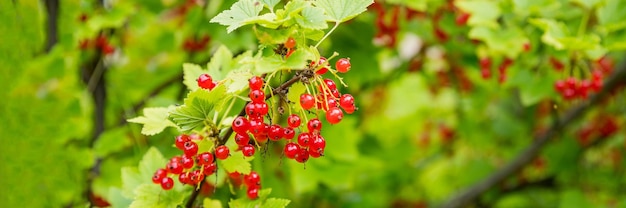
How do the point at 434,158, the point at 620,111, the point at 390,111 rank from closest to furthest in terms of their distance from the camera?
1. the point at 620,111
2. the point at 434,158
3. the point at 390,111

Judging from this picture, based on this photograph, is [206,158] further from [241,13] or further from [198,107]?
[241,13]

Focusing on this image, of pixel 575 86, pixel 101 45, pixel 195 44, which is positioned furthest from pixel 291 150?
pixel 101 45

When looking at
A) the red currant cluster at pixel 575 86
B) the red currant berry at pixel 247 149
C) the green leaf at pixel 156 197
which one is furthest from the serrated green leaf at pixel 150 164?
the red currant cluster at pixel 575 86

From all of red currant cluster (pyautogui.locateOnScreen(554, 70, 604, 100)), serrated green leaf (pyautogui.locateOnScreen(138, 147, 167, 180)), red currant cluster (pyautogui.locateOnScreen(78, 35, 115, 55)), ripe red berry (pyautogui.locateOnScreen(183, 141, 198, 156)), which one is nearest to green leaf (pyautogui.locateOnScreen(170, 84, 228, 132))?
ripe red berry (pyautogui.locateOnScreen(183, 141, 198, 156))

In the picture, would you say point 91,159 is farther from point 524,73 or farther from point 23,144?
point 524,73

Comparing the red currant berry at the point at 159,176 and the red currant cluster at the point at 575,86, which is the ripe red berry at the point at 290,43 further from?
the red currant cluster at the point at 575,86

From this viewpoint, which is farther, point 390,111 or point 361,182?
point 390,111

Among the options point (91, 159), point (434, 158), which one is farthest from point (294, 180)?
point (434, 158)
